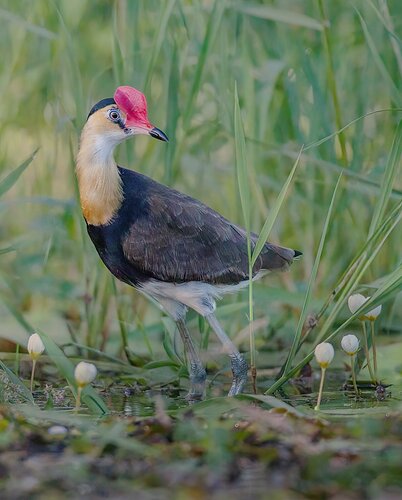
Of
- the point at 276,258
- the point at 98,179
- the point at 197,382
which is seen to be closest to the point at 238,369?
the point at 197,382

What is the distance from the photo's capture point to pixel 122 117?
5.27 m

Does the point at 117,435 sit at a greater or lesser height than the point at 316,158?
lesser

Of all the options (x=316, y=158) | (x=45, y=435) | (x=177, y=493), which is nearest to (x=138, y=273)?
(x=316, y=158)

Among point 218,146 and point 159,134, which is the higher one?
point 218,146

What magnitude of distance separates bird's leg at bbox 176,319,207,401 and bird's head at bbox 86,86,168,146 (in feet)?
3.08

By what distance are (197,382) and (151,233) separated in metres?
0.71

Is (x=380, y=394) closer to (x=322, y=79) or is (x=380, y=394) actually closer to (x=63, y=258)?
(x=322, y=79)

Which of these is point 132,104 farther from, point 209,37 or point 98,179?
point 209,37

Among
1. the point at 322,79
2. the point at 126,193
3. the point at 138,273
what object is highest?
the point at 322,79

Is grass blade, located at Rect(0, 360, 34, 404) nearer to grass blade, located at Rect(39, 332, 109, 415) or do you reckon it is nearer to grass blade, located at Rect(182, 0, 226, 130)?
grass blade, located at Rect(39, 332, 109, 415)

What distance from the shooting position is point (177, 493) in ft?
10.3

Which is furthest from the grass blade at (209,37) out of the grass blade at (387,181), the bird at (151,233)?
the grass blade at (387,181)

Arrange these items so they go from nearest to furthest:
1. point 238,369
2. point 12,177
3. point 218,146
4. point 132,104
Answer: point 12,177, point 132,104, point 238,369, point 218,146

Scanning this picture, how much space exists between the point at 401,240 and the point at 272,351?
3.18 ft
